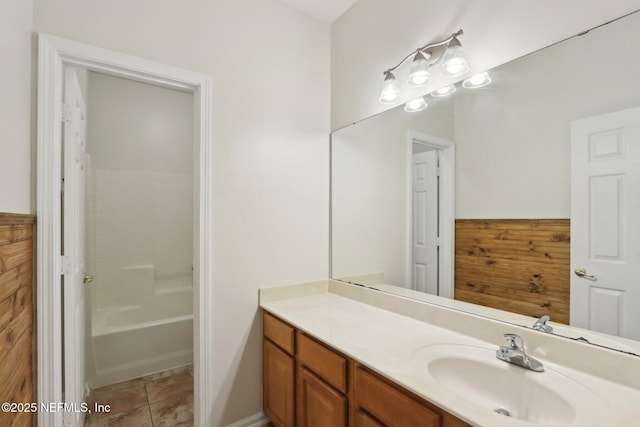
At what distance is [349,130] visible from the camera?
2.07 metres

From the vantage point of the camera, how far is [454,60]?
1348 mm

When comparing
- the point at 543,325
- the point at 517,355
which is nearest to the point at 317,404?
the point at 517,355

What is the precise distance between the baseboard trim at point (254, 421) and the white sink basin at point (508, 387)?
1.24 m

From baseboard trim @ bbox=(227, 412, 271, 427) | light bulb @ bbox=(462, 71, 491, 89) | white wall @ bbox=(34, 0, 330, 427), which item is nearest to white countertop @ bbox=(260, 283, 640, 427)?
white wall @ bbox=(34, 0, 330, 427)

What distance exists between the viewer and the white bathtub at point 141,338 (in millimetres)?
2348

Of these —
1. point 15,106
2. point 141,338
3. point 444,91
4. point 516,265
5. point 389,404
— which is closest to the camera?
point 389,404

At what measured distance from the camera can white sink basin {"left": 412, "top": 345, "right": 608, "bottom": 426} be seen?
34.2 inches

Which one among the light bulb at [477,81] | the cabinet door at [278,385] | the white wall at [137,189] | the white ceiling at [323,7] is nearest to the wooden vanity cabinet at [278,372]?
the cabinet door at [278,385]

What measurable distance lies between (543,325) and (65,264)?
203 centimetres

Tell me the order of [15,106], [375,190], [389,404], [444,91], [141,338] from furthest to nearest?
1. [141,338]
2. [375,190]
3. [444,91]
4. [15,106]
5. [389,404]

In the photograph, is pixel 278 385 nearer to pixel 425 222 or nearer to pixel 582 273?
pixel 425 222

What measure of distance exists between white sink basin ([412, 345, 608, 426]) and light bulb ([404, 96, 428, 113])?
1.16 metres

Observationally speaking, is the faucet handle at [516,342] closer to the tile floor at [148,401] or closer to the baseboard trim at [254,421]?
the baseboard trim at [254,421]

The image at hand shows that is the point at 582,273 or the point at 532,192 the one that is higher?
the point at 532,192
